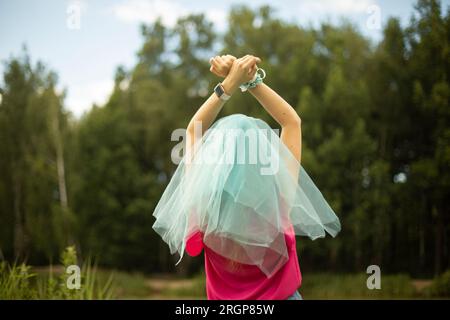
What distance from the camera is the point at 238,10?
23.4 meters

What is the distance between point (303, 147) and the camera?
19.0 metres

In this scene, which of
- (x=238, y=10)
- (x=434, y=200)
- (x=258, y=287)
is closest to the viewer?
(x=258, y=287)

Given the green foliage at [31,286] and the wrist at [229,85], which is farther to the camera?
the green foliage at [31,286]

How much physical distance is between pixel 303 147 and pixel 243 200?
57.2ft

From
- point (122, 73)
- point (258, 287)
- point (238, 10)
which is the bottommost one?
point (258, 287)

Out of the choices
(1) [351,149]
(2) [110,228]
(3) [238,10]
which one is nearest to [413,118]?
(1) [351,149]

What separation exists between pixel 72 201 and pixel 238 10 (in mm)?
11833

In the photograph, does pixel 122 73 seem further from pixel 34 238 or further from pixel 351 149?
pixel 351 149

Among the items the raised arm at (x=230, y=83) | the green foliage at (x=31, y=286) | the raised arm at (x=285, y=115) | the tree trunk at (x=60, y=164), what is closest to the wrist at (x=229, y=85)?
the raised arm at (x=230, y=83)

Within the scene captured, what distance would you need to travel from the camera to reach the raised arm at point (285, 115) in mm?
2025

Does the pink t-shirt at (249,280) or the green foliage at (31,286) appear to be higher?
the pink t-shirt at (249,280)

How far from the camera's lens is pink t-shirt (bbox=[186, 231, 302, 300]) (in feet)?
6.06

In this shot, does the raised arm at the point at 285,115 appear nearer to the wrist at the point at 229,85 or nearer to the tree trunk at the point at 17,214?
the wrist at the point at 229,85

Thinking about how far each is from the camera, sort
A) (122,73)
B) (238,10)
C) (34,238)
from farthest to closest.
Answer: (122,73), (238,10), (34,238)
